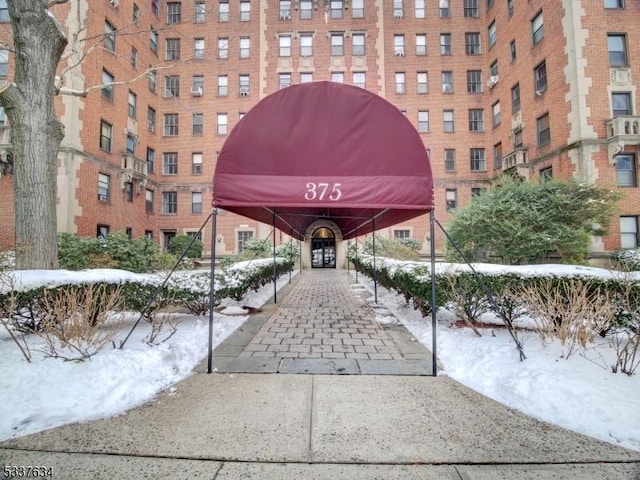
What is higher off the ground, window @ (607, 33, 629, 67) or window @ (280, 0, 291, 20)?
window @ (280, 0, 291, 20)

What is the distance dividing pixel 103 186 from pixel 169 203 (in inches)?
291

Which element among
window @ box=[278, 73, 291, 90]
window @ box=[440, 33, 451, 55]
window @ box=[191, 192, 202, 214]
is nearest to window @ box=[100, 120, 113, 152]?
window @ box=[191, 192, 202, 214]

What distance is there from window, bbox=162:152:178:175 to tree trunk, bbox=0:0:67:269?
2102 cm

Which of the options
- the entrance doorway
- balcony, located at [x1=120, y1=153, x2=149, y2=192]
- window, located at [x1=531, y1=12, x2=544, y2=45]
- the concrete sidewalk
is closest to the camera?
the concrete sidewalk

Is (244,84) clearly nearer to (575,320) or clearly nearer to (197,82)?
(197,82)

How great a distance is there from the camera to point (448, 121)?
25.3m

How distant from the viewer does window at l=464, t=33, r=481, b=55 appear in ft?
82.5

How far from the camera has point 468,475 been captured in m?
2.06

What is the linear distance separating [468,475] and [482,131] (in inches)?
1113

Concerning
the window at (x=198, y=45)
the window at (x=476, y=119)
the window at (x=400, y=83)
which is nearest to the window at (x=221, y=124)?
the window at (x=198, y=45)

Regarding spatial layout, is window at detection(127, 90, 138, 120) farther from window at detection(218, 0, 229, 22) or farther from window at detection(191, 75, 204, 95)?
window at detection(218, 0, 229, 22)

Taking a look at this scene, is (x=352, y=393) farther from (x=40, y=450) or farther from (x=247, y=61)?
(x=247, y=61)

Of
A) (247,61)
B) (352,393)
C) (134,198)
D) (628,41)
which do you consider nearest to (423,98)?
(628,41)

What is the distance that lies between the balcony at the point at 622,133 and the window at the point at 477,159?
9.73m
